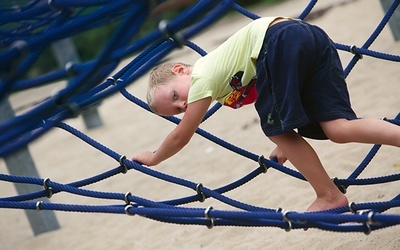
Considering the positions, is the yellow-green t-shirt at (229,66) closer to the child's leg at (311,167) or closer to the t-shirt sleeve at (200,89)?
the t-shirt sleeve at (200,89)

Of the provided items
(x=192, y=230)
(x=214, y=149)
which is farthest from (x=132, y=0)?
(x=214, y=149)

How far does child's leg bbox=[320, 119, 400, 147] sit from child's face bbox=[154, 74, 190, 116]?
41cm

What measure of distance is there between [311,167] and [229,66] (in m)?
0.36

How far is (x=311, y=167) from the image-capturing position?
7.09ft

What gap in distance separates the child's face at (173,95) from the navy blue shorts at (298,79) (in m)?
0.21

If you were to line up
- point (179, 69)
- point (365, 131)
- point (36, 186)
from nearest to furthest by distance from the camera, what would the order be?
point (365, 131)
point (179, 69)
point (36, 186)

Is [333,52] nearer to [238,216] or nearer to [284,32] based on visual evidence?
[284,32]

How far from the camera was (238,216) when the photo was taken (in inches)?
81.2

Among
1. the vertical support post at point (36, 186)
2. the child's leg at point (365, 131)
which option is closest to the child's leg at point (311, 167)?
the child's leg at point (365, 131)

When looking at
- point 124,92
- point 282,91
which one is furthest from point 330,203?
point 124,92

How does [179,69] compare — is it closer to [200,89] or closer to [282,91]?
[200,89]

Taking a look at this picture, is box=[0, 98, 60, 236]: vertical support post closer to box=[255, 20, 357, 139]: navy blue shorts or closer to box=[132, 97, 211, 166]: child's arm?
box=[132, 97, 211, 166]: child's arm

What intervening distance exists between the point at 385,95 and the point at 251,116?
1.05m

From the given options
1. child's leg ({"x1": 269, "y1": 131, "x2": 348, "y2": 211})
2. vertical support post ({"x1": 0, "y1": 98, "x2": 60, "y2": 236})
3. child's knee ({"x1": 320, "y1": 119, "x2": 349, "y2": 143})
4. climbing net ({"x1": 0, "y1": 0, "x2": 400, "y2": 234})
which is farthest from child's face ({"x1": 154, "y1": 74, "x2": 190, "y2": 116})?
vertical support post ({"x1": 0, "y1": 98, "x2": 60, "y2": 236})
